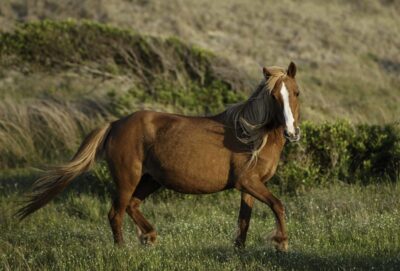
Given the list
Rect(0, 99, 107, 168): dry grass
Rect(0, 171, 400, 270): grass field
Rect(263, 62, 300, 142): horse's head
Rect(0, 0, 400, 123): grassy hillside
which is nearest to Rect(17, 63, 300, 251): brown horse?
Rect(263, 62, 300, 142): horse's head

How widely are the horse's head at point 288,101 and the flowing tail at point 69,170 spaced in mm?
1898

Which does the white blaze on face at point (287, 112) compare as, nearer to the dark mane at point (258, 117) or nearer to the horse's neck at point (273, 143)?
the dark mane at point (258, 117)

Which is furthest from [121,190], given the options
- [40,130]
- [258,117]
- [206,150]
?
[40,130]

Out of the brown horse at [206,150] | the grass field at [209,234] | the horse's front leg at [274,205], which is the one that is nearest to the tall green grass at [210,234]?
the grass field at [209,234]

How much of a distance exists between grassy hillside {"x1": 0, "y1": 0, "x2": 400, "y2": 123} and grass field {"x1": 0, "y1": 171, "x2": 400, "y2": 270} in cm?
905

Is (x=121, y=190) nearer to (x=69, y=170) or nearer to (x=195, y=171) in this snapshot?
(x=69, y=170)

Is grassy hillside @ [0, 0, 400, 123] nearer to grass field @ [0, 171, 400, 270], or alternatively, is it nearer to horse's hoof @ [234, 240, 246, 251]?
grass field @ [0, 171, 400, 270]

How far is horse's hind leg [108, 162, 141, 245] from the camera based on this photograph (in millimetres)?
7508

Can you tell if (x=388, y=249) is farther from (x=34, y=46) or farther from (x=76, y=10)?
(x=76, y=10)

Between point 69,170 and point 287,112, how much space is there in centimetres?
243

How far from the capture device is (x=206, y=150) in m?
7.27

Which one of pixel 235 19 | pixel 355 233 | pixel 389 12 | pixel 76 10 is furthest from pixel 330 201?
pixel 389 12

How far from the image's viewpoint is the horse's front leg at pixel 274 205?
6949 mm

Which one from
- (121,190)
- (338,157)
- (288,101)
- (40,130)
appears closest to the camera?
(288,101)
